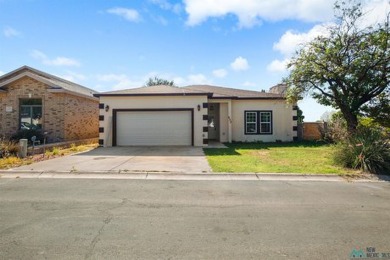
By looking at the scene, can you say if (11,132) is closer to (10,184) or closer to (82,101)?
(82,101)

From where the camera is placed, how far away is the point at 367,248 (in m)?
3.80

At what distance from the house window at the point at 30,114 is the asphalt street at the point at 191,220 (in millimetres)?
12206

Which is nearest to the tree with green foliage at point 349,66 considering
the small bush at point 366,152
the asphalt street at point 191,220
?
the small bush at point 366,152

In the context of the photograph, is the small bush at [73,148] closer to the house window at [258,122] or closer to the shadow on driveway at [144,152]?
the shadow on driveway at [144,152]

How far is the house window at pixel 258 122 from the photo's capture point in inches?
813

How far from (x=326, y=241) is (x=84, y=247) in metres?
3.43

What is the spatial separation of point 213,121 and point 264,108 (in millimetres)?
4002

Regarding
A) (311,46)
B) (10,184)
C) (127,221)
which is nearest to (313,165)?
(311,46)

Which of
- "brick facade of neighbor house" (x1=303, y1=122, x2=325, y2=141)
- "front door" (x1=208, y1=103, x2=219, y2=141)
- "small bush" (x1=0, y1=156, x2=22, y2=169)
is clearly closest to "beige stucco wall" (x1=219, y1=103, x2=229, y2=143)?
"front door" (x1=208, y1=103, x2=219, y2=141)

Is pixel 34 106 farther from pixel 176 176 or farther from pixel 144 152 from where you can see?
pixel 176 176

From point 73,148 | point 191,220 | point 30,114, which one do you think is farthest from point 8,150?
point 191,220

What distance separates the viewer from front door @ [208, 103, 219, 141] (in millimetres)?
21406

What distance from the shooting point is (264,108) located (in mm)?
20688

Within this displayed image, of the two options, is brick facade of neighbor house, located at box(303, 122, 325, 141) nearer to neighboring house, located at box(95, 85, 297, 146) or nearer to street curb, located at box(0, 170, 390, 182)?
neighboring house, located at box(95, 85, 297, 146)
